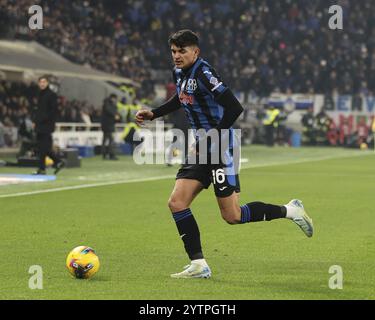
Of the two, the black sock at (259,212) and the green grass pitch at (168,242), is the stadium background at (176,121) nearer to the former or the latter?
the green grass pitch at (168,242)

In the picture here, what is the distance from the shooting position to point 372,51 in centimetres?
4972

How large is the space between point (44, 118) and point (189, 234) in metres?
13.5

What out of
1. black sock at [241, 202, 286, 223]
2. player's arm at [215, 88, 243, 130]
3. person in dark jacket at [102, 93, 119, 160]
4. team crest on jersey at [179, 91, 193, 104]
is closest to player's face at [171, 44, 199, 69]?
team crest on jersey at [179, 91, 193, 104]

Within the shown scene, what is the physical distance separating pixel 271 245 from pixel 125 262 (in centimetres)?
216

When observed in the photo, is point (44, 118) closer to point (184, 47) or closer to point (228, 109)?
point (184, 47)

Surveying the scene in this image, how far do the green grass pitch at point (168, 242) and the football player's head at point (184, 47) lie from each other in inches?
74.6

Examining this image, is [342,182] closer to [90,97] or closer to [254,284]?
[254,284]

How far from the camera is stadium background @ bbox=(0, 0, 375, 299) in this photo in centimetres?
951

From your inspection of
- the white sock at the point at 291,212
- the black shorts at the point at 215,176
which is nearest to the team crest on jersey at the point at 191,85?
the black shorts at the point at 215,176

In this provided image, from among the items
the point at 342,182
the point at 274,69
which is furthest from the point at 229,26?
the point at 342,182

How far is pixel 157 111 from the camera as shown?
977 centimetres

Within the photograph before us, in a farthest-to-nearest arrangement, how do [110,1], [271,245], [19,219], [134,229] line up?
[110,1] → [19,219] → [134,229] → [271,245]

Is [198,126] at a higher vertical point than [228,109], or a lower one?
lower

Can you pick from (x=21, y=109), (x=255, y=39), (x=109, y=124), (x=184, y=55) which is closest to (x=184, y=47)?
(x=184, y=55)
